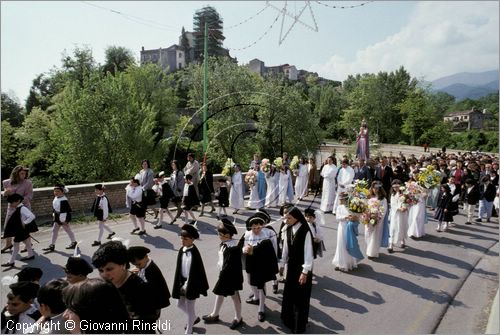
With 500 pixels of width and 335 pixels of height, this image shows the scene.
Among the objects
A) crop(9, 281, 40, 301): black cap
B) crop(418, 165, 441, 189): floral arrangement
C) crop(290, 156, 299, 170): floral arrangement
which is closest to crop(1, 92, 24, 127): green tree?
crop(290, 156, 299, 170): floral arrangement

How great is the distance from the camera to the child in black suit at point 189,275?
5.65 metres

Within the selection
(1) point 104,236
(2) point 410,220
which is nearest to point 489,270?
(2) point 410,220

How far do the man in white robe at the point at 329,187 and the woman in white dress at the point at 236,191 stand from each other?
11.2ft

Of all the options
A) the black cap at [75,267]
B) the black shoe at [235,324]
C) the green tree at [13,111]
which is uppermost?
the green tree at [13,111]

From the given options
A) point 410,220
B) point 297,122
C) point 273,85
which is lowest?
point 410,220

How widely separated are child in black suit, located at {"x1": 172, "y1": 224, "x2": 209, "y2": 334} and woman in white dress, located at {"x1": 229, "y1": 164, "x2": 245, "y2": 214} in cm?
813

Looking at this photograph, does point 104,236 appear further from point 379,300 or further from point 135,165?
point 135,165

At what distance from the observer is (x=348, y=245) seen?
340 inches

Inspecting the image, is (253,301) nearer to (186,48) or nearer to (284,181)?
(284,181)

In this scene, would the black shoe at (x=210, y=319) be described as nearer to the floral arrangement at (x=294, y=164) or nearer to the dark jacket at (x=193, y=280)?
the dark jacket at (x=193, y=280)

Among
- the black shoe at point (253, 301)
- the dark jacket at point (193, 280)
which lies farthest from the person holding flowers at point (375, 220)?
the dark jacket at point (193, 280)

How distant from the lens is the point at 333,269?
28.9 feet

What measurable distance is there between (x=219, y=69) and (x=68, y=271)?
85.6 ft

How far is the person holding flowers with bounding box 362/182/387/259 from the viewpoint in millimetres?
9344
